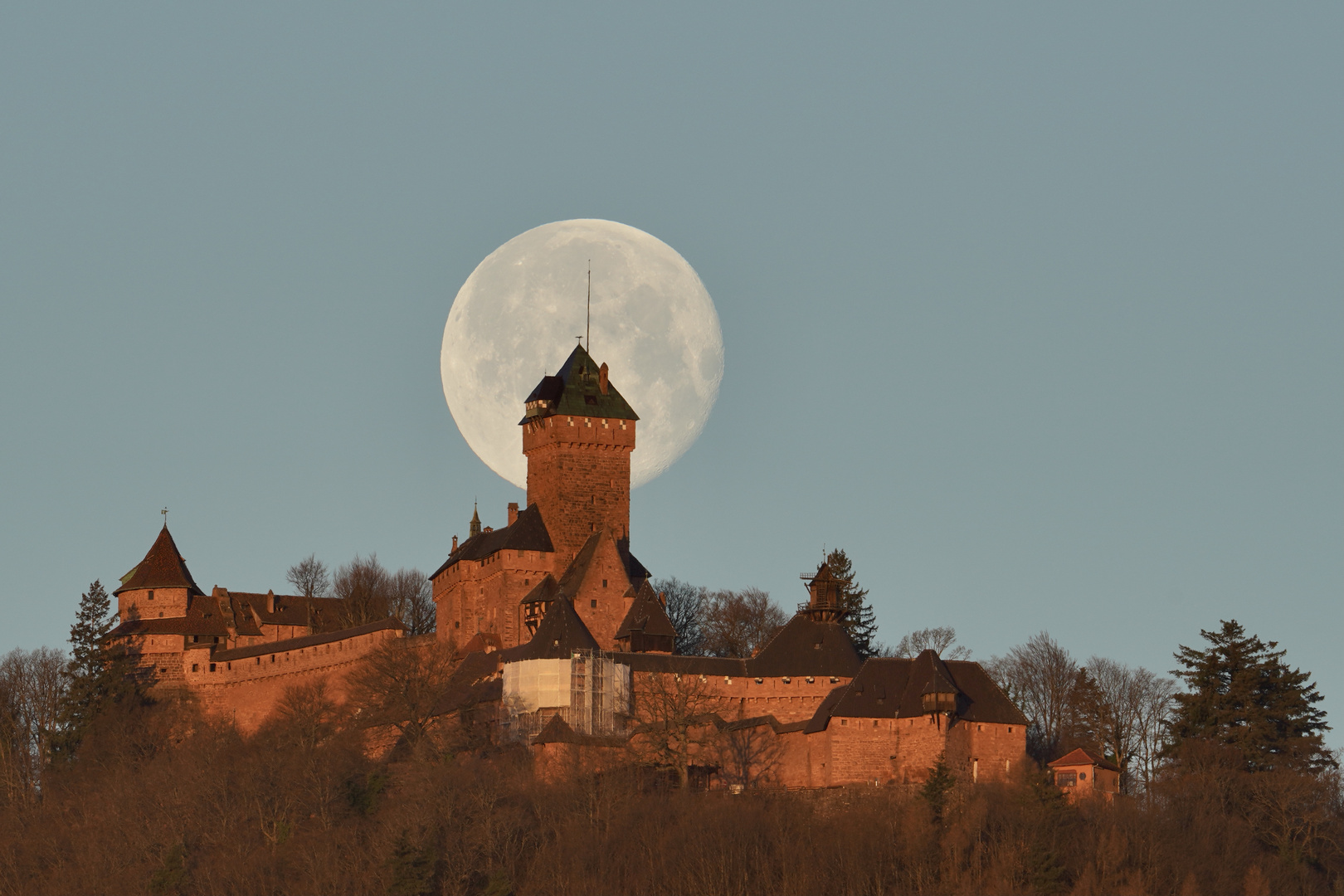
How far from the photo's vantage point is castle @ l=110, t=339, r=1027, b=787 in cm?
6738

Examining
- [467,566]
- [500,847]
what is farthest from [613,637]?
[500,847]

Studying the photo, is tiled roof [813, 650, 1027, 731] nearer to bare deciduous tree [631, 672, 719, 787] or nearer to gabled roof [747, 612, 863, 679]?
gabled roof [747, 612, 863, 679]

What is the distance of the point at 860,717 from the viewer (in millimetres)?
67438

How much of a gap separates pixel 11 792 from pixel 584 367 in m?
24.5

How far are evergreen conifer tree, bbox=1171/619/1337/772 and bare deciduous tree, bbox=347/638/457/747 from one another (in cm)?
2290

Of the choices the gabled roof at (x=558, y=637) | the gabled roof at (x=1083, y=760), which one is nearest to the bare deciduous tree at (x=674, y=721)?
the gabled roof at (x=558, y=637)

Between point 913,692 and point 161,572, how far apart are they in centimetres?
3141

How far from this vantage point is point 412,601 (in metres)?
99.7

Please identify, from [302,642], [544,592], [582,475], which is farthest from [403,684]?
[582,475]

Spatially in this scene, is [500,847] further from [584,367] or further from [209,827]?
[584,367]

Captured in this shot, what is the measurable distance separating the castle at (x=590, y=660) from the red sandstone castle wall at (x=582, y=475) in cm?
6

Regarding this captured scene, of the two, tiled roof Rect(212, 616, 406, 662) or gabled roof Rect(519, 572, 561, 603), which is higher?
gabled roof Rect(519, 572, 561, 603)

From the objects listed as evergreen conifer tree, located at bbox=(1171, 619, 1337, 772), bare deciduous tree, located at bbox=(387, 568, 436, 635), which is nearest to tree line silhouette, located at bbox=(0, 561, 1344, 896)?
evergreen conifer tree, located at bbox=(1171, 619, 1337, 772)

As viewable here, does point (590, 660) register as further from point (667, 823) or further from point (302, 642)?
point (302, 642)
